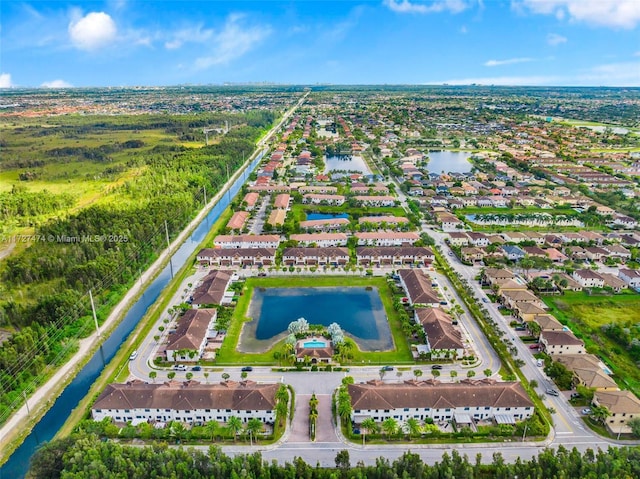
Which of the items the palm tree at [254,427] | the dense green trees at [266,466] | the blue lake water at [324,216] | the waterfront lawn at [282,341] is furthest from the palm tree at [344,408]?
the blue lake water at [324,216]

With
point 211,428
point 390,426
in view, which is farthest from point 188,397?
point 390,426

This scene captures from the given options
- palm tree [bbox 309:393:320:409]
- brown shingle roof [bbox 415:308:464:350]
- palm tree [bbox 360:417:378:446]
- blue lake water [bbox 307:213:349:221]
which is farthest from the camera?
blue lake water [bbox 307:213:349:221]

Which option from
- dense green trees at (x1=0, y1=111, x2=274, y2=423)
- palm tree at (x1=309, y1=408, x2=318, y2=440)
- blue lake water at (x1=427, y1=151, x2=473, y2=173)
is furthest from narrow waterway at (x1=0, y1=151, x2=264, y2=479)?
blue lake water at (x1=427, y1=151, x2=473, y2=173)

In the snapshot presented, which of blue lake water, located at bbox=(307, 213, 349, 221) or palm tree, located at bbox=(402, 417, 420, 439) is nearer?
palm tree, located at bbox=(402, 417, 420, 439)

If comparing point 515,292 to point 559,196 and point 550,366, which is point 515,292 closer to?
point 550,366

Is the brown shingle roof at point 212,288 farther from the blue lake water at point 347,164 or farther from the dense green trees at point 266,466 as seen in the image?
the blue lake water at point 347,164

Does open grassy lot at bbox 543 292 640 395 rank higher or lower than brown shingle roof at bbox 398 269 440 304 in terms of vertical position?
lower

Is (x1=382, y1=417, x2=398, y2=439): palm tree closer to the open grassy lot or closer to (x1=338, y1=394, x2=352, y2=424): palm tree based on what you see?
(x1=338, y1=394, x2=352, y2=424): palm tree
